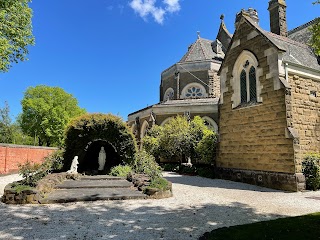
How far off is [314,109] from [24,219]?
13.8 m

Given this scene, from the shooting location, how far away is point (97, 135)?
50.6ft

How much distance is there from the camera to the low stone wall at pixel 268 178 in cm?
1078

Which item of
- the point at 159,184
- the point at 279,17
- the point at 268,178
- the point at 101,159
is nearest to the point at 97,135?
the point at 101,159

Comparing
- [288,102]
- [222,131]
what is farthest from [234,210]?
[222,131]

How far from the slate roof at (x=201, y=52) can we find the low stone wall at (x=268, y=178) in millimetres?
20434

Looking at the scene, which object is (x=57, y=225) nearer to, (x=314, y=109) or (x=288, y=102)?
(x=288, y=102)

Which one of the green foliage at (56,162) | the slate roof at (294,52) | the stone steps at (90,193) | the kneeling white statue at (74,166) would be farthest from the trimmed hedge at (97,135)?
the slate roof at (294,52)

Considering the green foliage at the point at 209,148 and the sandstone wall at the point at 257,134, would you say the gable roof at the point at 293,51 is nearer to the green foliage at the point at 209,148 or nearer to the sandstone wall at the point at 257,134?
the sandstone wall at the point at 257,134

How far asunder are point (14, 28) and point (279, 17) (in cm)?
1918

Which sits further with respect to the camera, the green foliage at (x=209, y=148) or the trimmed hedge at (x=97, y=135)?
the green foliage at (x=209, y=148)

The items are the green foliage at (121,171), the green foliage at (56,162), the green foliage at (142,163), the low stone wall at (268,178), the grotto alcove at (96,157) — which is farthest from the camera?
the grotto alcove at (96,157)

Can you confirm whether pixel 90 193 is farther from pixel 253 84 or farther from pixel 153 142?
pixel 153 142

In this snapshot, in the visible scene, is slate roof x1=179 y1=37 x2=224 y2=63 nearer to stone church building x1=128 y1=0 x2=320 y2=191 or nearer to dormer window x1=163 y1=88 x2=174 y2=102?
dormer window x1=163 y1=88 x2=174 y2=102

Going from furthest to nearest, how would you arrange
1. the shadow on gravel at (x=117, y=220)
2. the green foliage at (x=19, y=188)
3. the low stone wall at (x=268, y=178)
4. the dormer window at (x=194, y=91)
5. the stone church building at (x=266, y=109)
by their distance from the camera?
1. the dormer window at (x=194, y=91)
2. the stone church building at (x=266, y=109)
3. the low stone wall at (x=268, y=178)
4. the green foliage at (x=19, y=188)
5. the shadow on gravel at (x=117, y=220)
